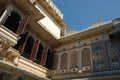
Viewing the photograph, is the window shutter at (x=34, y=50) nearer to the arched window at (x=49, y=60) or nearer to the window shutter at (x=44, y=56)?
the window shutter at (x=44, y=56)

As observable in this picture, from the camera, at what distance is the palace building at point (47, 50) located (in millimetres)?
8391

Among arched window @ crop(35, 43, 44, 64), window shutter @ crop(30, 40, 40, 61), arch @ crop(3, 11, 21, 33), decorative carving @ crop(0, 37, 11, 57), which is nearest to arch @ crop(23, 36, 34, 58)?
window shutter @ crop(30, 40, 40, 61)

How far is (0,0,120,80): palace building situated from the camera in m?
8.39

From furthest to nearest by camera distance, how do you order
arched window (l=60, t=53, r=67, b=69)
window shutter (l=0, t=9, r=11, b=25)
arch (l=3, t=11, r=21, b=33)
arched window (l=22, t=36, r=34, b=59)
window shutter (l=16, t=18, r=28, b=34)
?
1. arched window (l=60, t=53, r=67, b=69)
2. arched window (l=22, t=36, r=34, b=59)
3. window shutter (l=16, t=18, r=28, b=34)
4. arch (l=3, t=11, r=21, b=33)
5. window shutter (l=0, t=9, r=11, b=25)

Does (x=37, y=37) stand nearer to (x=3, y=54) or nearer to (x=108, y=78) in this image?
(x=3, y=54)

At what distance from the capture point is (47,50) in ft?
39.3

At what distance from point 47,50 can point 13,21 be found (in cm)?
399

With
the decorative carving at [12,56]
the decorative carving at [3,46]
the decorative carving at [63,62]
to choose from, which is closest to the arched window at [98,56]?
the decorative carving at [63,62]

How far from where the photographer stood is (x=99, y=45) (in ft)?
34.1

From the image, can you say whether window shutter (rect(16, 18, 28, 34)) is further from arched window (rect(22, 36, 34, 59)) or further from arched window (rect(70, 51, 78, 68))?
arched window (rect(70, 51, 78, 68))

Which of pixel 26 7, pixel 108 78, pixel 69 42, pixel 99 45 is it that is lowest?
pixel 108 78

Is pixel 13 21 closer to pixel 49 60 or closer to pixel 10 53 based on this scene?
pixel 10 53

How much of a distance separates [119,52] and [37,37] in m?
6.41

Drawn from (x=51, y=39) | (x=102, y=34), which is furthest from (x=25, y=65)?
(x=102, y=34)
